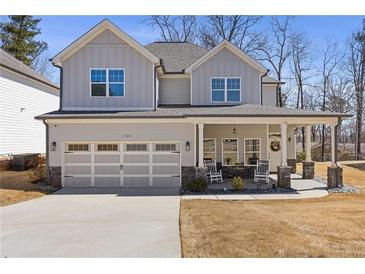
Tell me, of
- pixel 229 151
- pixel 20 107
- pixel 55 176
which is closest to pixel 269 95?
pixel 229 151

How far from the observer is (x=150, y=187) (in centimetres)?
1675

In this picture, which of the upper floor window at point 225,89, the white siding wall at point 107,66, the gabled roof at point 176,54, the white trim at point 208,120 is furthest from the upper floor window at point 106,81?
the upper floor window at point 225,89

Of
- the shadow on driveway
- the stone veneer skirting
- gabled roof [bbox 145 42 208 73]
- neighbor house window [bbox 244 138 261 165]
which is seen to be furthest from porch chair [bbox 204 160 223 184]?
the stone veneer skirting

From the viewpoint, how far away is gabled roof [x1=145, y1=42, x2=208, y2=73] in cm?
2089

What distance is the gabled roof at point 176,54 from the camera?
68.5ft

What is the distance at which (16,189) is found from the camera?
15.7 m

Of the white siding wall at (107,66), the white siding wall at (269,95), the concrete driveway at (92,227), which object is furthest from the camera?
the white siding wall at (269,95)

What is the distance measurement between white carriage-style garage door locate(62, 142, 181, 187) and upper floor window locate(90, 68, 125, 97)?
8.39 ft

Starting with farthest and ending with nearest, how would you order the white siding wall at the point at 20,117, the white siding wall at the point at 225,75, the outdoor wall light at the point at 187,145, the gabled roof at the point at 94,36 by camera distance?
the white siding wall at the point at 20,117 < the white siding wall at the point at 225,75 < the gabled roof at the point at 94,36 < the outdoor wall light at the point at 187,145

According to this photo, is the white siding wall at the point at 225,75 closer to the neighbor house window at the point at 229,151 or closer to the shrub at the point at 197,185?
the neighbor house window at the point at 229,151

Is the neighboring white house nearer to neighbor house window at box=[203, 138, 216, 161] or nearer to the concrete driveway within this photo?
the concrete driveway

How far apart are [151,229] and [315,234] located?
366 cm

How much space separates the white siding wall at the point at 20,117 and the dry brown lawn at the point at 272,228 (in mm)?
13742
